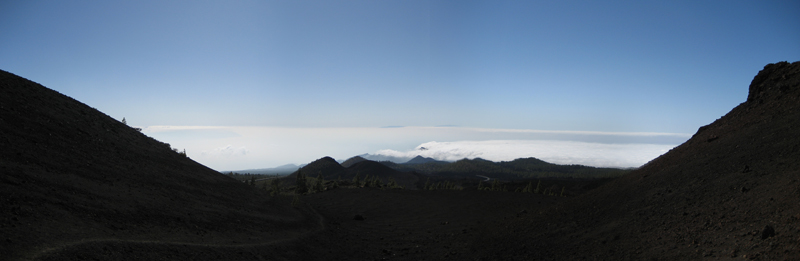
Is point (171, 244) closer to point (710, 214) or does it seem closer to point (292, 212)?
point (292, 212)

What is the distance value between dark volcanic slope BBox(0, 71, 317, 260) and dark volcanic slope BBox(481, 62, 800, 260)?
1137cm

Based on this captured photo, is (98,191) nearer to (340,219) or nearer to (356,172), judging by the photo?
(340,219)

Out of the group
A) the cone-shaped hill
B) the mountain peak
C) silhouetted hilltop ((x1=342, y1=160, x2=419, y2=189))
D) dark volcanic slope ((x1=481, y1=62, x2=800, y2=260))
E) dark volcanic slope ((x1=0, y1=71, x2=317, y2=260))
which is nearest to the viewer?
dark volcanic slope ((x1=481, y1=62, x2=800, y2=260))

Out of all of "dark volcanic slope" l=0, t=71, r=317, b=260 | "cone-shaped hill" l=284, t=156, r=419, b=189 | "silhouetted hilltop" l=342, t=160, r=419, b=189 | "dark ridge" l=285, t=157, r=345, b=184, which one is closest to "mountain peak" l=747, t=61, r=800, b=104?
"dark volcanic slope" l=0, t=71, r=317, b=260

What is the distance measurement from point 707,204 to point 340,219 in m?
18.2

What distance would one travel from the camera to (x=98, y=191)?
40.1 feet

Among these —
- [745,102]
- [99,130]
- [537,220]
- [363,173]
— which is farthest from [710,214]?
[363,173]

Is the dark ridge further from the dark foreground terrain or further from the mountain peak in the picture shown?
the mountain peak

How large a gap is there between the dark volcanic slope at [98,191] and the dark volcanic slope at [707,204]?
11370 millimetres

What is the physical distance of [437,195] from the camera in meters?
31.2

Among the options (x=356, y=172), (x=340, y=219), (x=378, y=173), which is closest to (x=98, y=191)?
(x=340, y=219)

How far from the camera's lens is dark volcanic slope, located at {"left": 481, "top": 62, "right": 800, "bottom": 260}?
8234 millimetres

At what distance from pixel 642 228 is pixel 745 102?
12071 millimetres

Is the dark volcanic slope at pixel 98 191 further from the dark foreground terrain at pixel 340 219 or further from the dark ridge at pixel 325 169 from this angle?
the dark ridge at pixel 325 169
